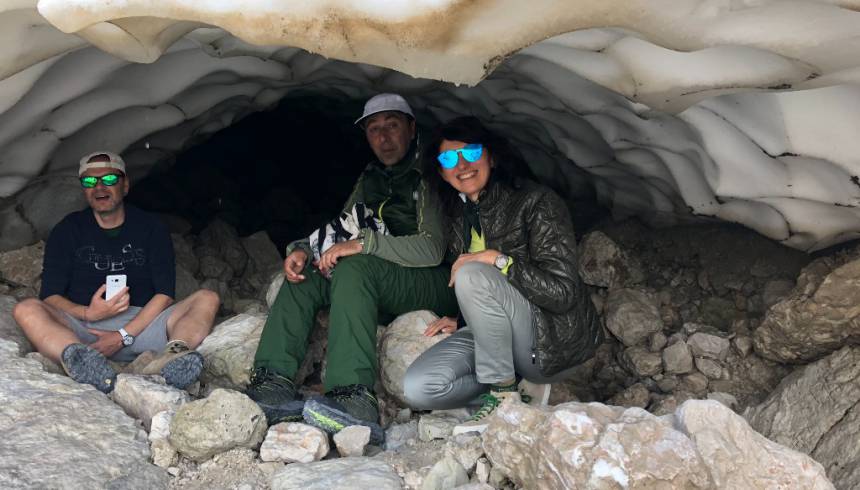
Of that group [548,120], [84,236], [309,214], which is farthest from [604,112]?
[309,214]

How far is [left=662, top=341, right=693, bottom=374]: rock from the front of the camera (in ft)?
12.3

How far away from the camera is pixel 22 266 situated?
4.03 m

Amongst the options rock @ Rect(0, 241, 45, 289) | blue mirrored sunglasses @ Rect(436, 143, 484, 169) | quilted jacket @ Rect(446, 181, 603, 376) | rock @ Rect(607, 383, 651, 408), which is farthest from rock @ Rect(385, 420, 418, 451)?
rock @ Rect(0, 241, 45, 289)

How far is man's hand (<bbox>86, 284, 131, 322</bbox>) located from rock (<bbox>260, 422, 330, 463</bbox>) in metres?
1.26

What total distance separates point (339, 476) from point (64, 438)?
933 mm

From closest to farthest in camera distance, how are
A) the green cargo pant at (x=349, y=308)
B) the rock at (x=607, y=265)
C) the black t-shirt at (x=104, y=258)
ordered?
the green cargo pant at (x=349, y=308) → the black t-shirt at (x=104, y=258) → the rock at (x=607, y=265)

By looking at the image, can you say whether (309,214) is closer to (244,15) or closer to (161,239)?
(161,239)

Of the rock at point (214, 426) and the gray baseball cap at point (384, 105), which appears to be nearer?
the rock at point (214, 426)

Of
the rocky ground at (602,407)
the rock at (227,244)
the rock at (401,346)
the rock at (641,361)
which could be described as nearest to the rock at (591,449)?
the rocky ground at (602,407)

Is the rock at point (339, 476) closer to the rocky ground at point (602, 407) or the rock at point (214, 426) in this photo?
the rocky ground at point (602, 407)

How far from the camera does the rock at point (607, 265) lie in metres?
4.28

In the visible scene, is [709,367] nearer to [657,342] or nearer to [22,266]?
[657,342]

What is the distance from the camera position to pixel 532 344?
9.47 feet

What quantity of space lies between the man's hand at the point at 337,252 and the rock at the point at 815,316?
1.79m
